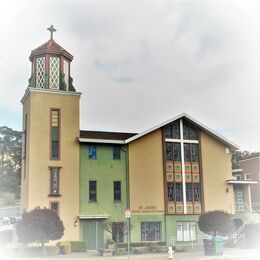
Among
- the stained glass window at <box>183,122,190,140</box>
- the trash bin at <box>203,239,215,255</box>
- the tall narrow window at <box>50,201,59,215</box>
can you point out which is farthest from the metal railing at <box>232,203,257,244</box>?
the tall narrow window at <box>50,201,59,215</box>

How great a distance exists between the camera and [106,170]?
2969 centimetres

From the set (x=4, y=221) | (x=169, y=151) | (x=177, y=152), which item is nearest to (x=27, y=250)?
(x=169, y=151)

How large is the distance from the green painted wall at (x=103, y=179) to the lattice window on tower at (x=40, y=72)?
4886 mm

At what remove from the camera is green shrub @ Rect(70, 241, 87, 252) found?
27163 millimetres

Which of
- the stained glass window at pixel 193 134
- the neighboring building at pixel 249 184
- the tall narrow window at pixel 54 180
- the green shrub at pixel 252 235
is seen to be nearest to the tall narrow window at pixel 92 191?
the tall narrow window at pixel 54 180

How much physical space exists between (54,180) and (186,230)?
952 cm

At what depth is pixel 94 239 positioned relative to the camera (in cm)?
2866

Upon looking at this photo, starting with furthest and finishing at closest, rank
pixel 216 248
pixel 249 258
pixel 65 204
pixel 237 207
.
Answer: pixel 237 207
pixel 65 204
pixel 216 248
pixel 249 258

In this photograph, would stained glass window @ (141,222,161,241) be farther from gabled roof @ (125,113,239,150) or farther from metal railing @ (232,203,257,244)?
gabled roof @ (125,113,239,150)

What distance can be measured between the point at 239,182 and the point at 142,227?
7.95m

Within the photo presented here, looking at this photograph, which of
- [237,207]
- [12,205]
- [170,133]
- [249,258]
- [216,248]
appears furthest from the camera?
[12,205]

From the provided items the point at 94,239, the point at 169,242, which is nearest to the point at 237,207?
the point at 169,242

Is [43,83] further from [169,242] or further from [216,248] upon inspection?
[216,248]

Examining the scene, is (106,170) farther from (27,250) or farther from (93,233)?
(27,250)
